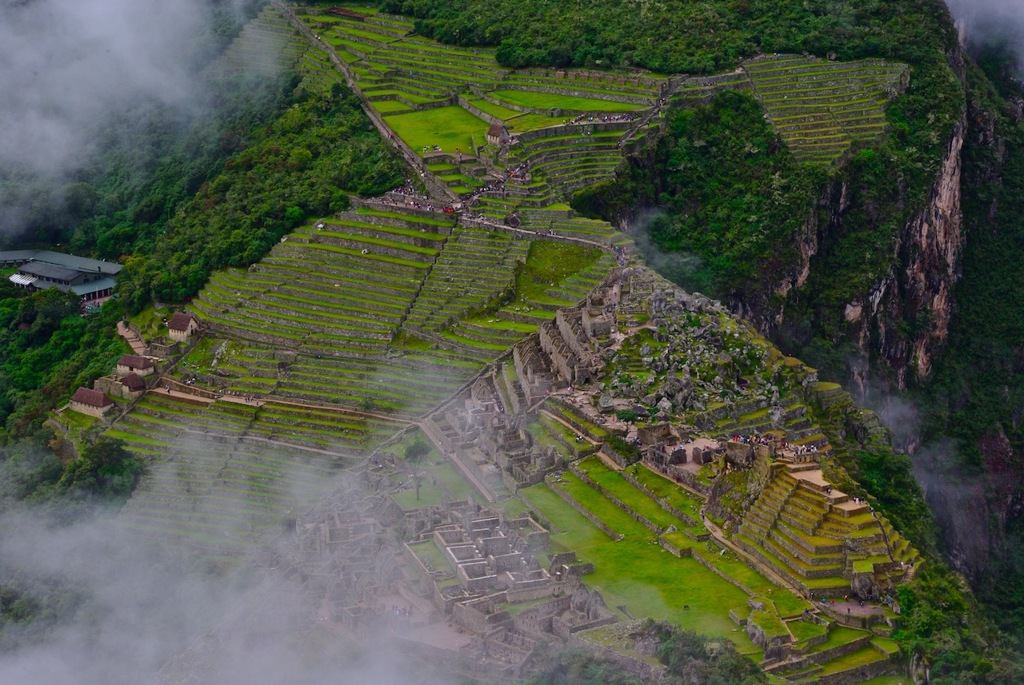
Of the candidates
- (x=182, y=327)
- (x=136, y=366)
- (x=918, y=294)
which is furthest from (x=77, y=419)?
(x=918, y=294)

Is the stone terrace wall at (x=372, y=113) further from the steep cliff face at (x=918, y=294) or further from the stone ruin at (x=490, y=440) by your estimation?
the steep cliff face at (x=918, y=294)

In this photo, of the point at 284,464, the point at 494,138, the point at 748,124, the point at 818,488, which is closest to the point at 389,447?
the point at 284,464

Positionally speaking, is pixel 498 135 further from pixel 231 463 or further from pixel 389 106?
pixel 231 463

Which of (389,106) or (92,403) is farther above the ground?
(389,106)

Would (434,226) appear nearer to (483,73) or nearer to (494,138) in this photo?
(494,138)

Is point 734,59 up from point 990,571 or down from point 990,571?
up

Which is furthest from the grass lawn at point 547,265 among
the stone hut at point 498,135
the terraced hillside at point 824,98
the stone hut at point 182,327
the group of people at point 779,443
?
the terraced hillside at point 824,98
